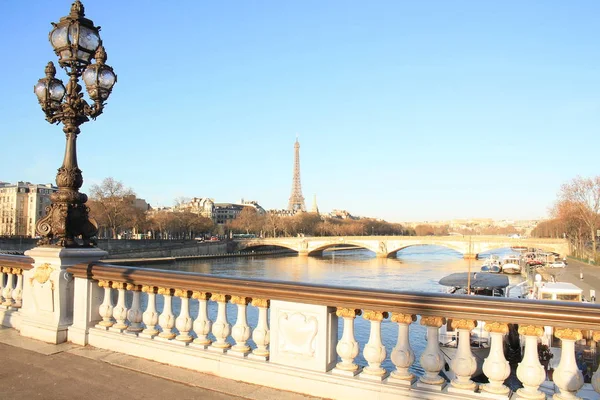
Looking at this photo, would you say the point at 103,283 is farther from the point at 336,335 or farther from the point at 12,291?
the point at 336,335

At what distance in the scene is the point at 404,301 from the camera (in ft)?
12.2

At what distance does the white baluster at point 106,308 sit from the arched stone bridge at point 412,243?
59.3m

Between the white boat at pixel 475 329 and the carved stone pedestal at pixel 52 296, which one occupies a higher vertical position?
the carved stone pedestal at pixel 52 296

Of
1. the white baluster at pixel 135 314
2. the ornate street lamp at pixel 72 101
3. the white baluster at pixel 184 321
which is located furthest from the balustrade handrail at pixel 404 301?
the ornate street lamp at pixel 72 101

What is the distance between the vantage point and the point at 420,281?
42.0 meters

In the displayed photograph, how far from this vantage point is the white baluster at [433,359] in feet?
11.9

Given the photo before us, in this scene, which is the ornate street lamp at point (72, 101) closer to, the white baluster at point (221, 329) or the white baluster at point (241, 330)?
the white baluster at point (221, 329)

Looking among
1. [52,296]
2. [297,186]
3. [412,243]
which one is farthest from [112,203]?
[297,186]

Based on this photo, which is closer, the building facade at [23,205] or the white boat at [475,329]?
the white boat at [475,329]

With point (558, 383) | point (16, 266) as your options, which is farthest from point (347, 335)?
point (16, 266)

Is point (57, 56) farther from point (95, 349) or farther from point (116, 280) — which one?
point (95, 349)

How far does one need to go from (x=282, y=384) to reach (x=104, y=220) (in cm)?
7263

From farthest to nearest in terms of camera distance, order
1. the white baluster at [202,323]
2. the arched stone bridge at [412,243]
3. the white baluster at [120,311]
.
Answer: the arched stone bridge at [412,243], the white baluster at [120,311], the white baluster at [202,323]

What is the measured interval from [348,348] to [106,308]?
313 centimetres
